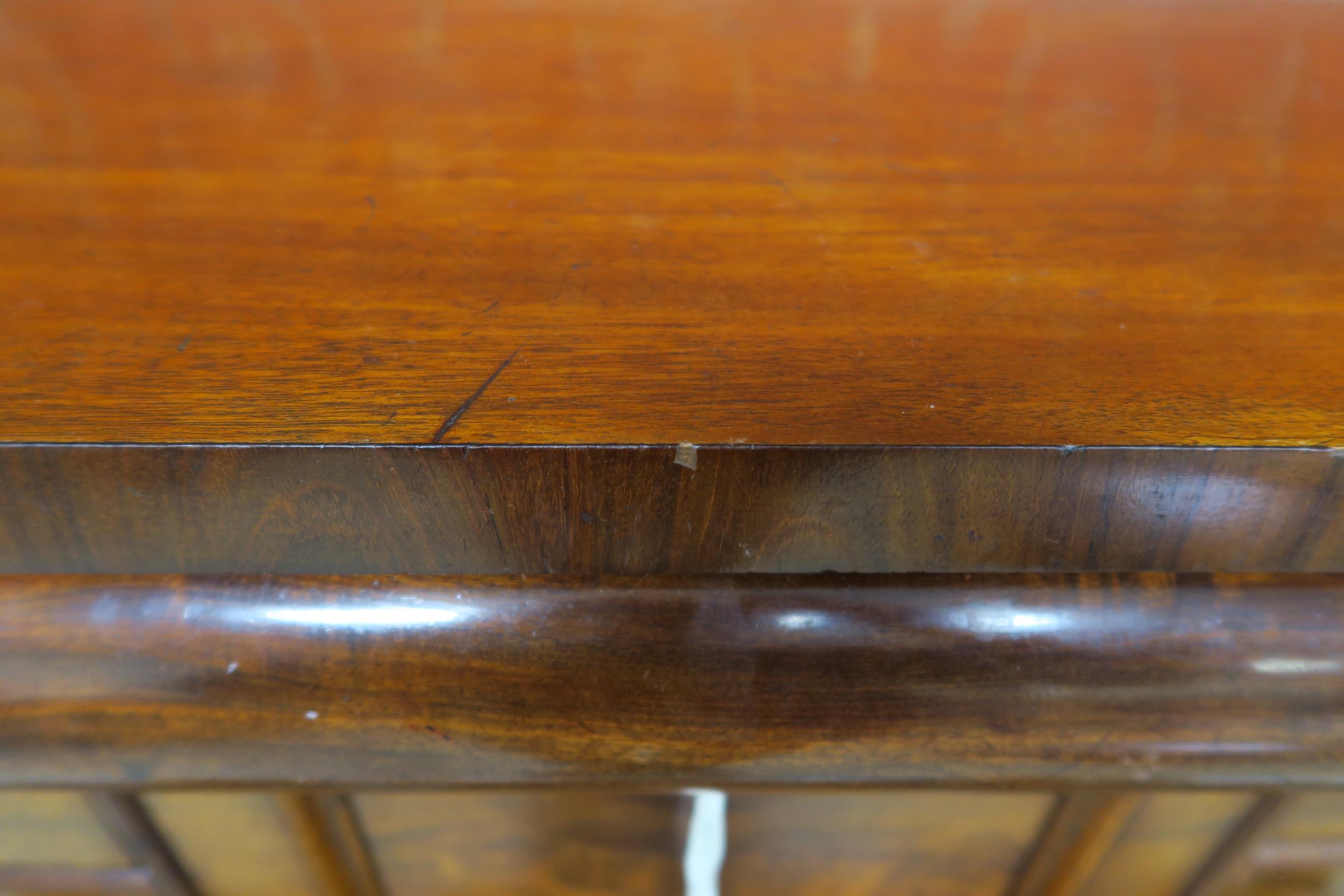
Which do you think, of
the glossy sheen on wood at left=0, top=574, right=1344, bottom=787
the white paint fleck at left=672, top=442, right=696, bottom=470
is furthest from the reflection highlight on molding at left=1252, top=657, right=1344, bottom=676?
the white paint fleck at left=672, top=442, right=696, bottom=470

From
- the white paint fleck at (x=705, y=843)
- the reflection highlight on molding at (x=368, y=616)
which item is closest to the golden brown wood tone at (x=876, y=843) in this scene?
the white paint fleck at (x=705, y=843)

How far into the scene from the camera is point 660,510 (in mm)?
189

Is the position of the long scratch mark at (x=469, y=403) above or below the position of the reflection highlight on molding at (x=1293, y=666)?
above

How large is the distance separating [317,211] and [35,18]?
0.32 metres

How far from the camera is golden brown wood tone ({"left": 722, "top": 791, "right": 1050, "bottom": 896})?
27cm

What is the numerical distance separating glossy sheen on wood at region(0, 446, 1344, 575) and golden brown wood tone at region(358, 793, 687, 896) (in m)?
0.10

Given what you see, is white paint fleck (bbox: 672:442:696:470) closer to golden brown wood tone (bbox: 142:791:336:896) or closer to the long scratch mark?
the long scratch mark

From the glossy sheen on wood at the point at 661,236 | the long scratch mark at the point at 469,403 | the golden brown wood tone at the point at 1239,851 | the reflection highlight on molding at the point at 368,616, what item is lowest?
the golden brown wood tone at the point at 1239,851

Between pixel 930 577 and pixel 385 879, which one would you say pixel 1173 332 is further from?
pixel 385 879

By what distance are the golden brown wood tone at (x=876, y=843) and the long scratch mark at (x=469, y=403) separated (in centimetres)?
15

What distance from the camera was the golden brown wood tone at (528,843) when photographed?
267mm

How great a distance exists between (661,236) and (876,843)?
21 centimetres

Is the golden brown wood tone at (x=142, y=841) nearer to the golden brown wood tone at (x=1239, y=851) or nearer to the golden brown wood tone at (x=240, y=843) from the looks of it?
the golden brown wood tone at (x=240, y=843)

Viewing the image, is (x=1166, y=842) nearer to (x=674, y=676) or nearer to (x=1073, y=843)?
(x=1073, y=843)
